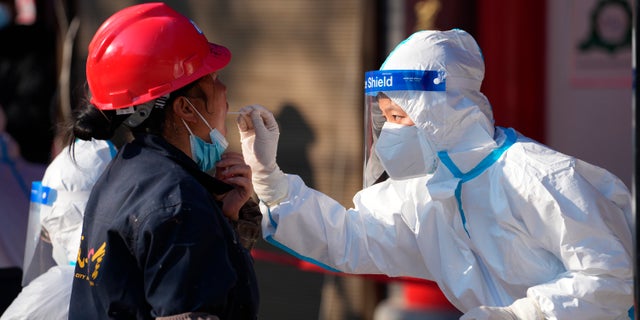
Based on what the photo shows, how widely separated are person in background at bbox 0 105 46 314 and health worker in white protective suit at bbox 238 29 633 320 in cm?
149

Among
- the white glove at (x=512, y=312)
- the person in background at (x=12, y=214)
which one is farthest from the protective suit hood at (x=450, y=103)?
the person in background at (x=12, y=214)

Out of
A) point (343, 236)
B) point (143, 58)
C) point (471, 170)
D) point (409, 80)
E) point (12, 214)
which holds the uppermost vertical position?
point (143, 58)

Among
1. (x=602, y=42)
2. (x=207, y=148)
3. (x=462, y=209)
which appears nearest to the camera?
(x=207, y=148)

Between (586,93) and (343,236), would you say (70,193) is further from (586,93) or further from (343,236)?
(586,93)

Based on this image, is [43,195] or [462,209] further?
[43,195]

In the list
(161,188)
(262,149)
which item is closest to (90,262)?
(161,188)

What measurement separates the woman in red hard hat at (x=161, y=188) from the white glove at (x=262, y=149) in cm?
47

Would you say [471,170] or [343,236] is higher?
[471,170]

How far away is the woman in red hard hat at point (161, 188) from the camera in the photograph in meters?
1.95

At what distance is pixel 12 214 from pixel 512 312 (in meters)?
2.39

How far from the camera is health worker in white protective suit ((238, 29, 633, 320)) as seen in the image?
2547mm

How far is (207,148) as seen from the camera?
2311mm

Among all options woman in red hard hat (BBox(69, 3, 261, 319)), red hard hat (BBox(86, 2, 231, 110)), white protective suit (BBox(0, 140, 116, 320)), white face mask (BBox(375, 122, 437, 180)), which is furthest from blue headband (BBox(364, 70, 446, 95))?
white protective suit (BBox(0, 140, 116, 320))

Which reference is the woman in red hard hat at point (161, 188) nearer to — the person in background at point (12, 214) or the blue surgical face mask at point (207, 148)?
the blue surgical face mask at point (207, 148)
